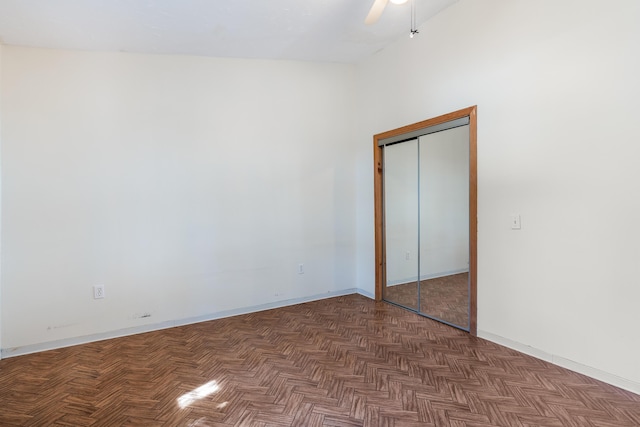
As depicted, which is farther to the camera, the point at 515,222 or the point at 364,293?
the point at 364,293

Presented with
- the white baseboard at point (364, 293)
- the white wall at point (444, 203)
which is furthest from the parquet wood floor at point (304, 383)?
the white baseboard at point (364, 293)

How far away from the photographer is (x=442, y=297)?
143 inches

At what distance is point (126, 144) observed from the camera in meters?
3.28

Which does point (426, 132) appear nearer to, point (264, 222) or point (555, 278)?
point (555, 278)

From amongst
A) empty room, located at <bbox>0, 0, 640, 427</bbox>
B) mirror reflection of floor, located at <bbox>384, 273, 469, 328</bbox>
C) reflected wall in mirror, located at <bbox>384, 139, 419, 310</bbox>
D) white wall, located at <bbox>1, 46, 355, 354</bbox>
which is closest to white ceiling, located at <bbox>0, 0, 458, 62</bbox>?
empty room, located at <bbox>0, 0, 640, 427</bbox>

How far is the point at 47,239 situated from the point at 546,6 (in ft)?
14.8

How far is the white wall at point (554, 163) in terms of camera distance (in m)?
2.10

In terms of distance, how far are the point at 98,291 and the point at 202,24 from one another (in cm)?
266

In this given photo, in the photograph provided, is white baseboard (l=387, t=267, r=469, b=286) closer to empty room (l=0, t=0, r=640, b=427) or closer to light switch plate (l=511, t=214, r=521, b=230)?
empty room (l=0, t=0, r=640, b=427)

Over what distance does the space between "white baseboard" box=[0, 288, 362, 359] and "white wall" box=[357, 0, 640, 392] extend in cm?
197

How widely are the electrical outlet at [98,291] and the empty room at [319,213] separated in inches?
0.5

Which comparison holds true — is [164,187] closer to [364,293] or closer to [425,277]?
[364,293]

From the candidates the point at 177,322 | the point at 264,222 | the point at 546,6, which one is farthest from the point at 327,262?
the point at 546,6

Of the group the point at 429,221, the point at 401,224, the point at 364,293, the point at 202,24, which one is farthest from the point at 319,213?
the point at 202,24
